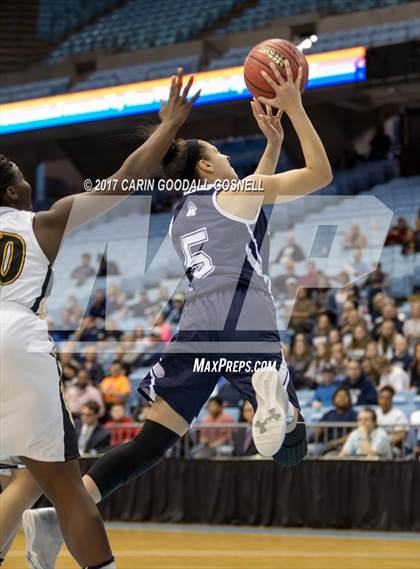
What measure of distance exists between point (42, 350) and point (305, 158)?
152 centimetres

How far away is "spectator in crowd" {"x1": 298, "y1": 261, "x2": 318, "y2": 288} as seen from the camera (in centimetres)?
1343

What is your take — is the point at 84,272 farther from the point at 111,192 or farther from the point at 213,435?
the point at 111,192

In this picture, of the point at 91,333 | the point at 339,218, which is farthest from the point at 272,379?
the point at 339,218

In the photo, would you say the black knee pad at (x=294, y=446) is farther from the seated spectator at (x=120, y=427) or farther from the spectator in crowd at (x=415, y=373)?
the spectator in crowd at (x=415, y=373)

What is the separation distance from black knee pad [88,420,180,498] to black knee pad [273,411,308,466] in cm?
56

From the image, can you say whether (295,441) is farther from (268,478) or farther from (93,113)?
(93,113)

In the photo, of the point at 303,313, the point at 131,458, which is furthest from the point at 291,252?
the point at 131,458

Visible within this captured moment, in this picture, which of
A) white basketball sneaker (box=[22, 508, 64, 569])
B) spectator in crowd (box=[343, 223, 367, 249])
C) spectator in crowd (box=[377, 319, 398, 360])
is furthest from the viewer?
spectator in crowd (box=[343, 223, 367, 249])

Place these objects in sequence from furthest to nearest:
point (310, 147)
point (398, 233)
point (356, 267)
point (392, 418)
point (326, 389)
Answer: point (398, 233) → point (356, 267) → point (326, 389) → point (392, 418) → point (310, 147)

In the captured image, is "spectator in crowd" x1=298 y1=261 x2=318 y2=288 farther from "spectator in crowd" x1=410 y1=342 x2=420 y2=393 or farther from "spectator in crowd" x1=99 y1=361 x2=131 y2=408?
"spectator in crowd" x1=99 y1=361 x2=131 y2=408

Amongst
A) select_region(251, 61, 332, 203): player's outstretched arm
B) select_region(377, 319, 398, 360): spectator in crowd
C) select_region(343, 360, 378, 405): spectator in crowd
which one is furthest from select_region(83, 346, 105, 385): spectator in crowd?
select_region(251, 61, 332, 203): player's outstretched arm

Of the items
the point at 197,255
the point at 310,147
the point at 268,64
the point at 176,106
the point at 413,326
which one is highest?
the point at 413,326

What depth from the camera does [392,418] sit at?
10.4 m

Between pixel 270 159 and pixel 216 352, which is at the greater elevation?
pixel 270 159
